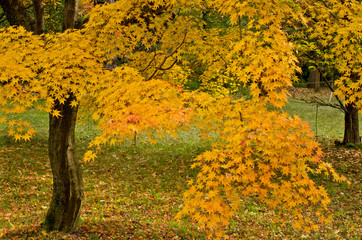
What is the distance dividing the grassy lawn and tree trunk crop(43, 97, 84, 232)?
32 cm

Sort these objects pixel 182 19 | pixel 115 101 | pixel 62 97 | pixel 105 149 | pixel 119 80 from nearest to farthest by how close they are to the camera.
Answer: pixel 115 101, pixel 119 80, pixel 62 97, pixel 182 19, pixel 105 149

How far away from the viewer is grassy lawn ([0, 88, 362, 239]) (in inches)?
289

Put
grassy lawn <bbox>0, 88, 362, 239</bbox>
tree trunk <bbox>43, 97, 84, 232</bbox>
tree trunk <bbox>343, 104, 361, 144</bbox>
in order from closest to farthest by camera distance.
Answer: tree trunk <bbox>43, 97, 84, 232</bbox> < grassy lawn <bbox>0, 88, 362, 239</bbox> < tree trunk <bbox>343, 104, 361, 144</bbox>

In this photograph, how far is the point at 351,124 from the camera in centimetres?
1241

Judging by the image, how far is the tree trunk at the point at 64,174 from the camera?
6.27m

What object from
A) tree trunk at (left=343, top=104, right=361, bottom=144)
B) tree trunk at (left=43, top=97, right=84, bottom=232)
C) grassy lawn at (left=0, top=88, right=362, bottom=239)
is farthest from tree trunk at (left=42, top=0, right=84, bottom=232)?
tree trunk at (left=343, top=104, right=361, bottom=144)

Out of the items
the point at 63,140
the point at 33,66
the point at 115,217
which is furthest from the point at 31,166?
the point at 33,66

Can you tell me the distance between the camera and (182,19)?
7.72 metres

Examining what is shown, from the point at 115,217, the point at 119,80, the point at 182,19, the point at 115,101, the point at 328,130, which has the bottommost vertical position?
the point at 115,217

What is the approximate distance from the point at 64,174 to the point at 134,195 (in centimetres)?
373

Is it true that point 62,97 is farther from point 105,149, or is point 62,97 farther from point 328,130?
point 328,130

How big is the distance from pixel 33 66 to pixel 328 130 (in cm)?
1710

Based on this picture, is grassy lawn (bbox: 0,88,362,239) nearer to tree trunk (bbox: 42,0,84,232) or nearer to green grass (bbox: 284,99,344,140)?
tree trunk (bbox: 42,0,84,232)

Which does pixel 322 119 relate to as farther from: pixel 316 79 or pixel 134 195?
pixel 134 195
